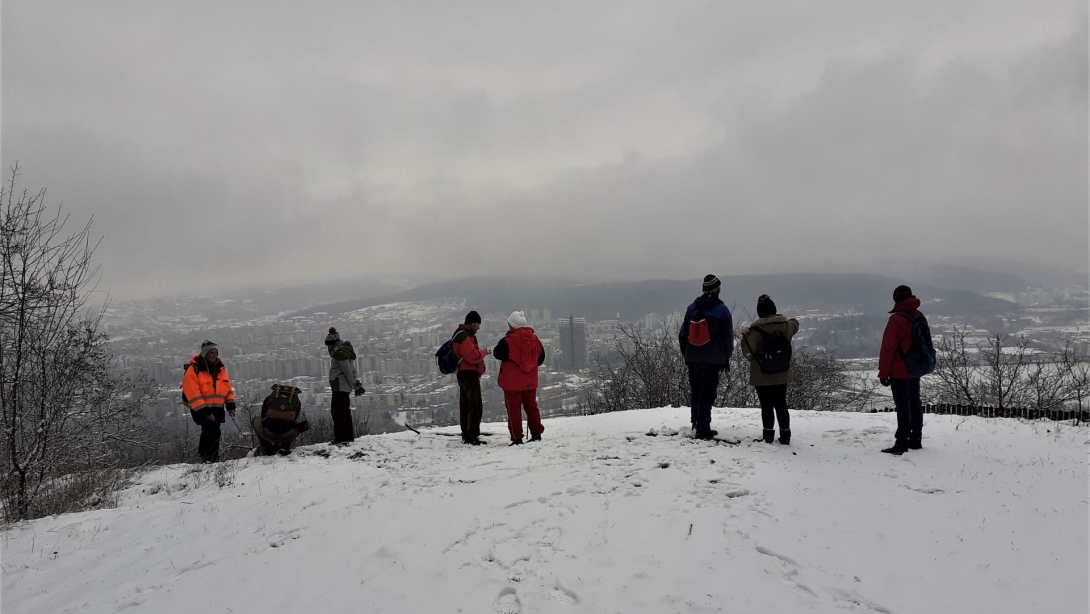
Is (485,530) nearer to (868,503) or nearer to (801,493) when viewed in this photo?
(801,493)

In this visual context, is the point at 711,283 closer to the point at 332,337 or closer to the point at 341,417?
the point at 332,337

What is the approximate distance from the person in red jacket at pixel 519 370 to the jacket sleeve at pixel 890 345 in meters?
5.27

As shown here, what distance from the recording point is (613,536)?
414 centimetres

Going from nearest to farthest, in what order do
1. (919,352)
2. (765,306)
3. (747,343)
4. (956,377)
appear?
(919,352) → (747,343) → (765,306) → (956,377)

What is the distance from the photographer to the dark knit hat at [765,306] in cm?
701

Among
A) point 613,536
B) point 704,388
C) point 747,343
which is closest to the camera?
point 613,536

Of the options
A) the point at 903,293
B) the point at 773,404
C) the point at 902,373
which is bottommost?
the point at 773,404

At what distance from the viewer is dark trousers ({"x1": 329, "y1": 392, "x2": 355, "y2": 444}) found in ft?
28.8

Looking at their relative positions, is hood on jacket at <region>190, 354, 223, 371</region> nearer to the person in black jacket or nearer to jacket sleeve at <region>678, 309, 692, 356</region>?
jacket sleeve at <region>678, 309, 692, 356</region>

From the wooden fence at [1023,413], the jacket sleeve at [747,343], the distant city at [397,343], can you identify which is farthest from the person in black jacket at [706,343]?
the distant city at [397,343]

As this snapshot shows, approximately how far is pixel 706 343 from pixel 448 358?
4.45m

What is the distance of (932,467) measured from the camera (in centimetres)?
569

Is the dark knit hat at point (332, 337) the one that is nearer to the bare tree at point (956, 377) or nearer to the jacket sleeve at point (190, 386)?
the jacket sleeve at point (190, 386)

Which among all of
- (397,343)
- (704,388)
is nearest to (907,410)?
(704,388)
